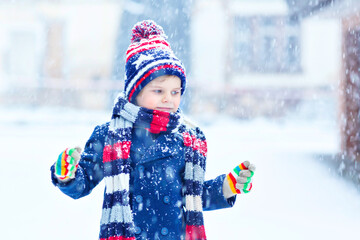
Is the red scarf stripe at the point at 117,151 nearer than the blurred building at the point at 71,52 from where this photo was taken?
Yes

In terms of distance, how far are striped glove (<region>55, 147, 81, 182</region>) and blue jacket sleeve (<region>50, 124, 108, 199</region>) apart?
0.31 feet

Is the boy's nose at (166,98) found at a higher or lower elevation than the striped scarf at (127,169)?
higher

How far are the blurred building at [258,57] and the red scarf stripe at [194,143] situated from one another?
1202 cm

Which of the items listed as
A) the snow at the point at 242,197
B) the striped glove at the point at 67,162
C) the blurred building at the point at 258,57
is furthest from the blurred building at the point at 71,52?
the striped glove at the point at 67,162

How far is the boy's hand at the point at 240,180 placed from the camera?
1661 mm

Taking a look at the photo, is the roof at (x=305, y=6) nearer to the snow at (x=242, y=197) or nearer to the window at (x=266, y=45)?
the snow at (x=242, y=197)

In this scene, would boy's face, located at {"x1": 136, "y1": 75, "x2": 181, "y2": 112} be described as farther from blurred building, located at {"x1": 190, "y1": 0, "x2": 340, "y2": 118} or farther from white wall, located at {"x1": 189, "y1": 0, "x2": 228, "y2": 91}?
white wall, located at {"x1": 189, "y1": 0, "x2": 228, "y2": 91}

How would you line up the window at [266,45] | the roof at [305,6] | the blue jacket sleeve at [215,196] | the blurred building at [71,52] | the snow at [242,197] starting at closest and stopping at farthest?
1. the blue jacket sleeve at [215,196]
2. the snow at [242,197]
3. the roof at [305,6]
4. the window at [266,45]
5. the blurred building at [71,52]

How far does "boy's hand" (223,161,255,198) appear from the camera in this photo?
1.66 meters

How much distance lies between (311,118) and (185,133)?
1308 centimetres

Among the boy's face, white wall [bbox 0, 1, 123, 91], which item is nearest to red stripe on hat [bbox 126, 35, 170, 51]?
the boy's face

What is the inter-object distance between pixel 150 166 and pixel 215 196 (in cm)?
28

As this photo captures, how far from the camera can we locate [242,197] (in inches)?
173

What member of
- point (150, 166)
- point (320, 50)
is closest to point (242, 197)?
point (150, 166)
